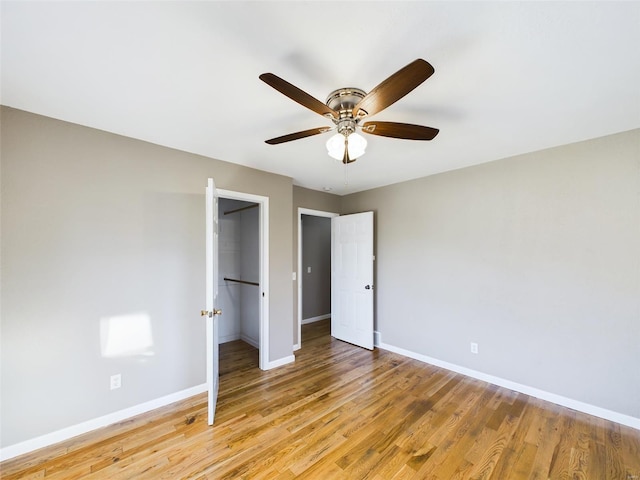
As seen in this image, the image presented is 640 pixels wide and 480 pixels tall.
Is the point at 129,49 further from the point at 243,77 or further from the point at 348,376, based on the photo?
the point at 348,376

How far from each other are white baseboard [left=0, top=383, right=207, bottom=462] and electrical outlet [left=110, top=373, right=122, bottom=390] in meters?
0.23

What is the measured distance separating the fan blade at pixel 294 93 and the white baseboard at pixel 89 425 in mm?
2887

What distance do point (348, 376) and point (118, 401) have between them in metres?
2.28

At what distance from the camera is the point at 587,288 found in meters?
2.47

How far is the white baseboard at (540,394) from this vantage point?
2.28 meters

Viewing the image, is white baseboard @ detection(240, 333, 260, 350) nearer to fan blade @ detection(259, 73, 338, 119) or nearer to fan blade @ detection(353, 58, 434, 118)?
fan blade @ detection(259, 73, 338, 119)

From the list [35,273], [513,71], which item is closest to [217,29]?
[513,71]

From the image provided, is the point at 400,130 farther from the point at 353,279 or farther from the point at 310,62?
the point at 353,279

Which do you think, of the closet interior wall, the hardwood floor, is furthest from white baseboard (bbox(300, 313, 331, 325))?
the hardwood floor

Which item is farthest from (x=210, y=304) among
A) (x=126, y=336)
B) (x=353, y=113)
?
(x=353, y=113)

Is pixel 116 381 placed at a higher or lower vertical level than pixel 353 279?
lower

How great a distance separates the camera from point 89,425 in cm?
216

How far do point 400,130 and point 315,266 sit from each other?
4199mm

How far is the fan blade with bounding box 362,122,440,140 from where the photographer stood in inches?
64.4
